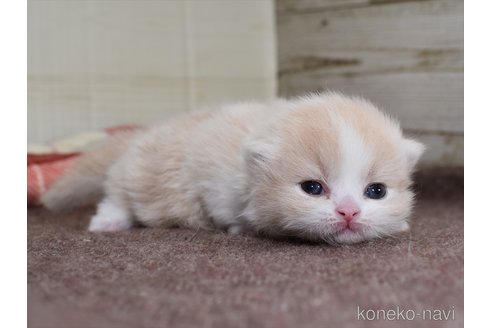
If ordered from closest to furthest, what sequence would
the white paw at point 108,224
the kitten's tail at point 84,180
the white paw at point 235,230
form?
the white paw at point 235,230, the white paw at point 108,224, the kitten's tail at point 84,180

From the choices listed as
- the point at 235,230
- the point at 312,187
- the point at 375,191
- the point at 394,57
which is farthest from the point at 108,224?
the point at 394,57

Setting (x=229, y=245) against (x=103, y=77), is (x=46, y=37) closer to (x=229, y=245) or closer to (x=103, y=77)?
(x=103, y=77)

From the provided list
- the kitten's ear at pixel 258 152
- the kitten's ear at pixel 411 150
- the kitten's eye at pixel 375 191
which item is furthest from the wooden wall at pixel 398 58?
the kitten's ear at pixel 258 152

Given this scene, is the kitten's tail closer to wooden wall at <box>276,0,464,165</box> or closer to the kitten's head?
the kitten's head

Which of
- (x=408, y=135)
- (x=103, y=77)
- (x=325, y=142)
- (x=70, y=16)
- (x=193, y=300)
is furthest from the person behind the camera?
(x=103, y=77)

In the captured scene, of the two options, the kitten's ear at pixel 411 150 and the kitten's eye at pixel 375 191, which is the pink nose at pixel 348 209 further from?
the kitten's ear at pixel 411 150

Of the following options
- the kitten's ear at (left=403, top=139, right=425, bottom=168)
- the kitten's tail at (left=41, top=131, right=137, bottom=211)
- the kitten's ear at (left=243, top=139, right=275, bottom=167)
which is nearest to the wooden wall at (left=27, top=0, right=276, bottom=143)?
the kitten's tail at (left=41, top=131, right=137, bottom=211)

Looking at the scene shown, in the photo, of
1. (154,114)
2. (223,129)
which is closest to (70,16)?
(154,114)
